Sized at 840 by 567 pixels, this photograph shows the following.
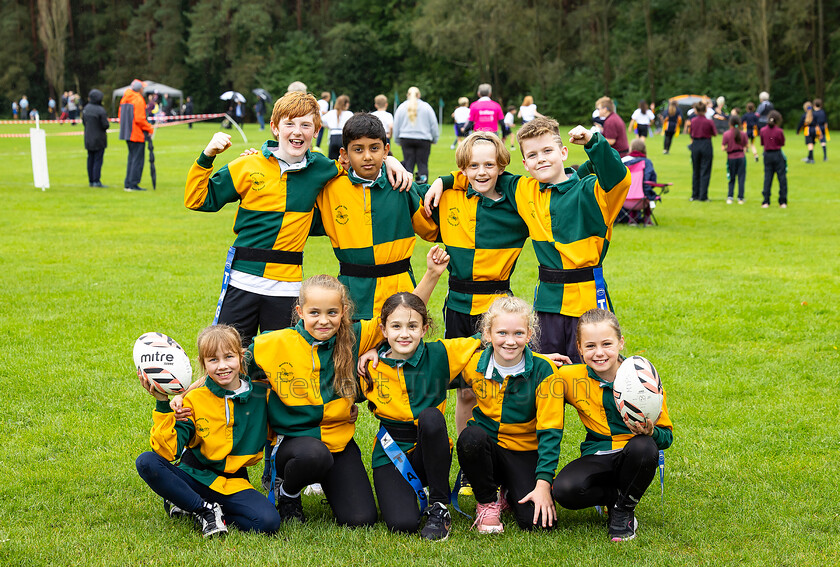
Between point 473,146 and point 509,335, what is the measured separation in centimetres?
105

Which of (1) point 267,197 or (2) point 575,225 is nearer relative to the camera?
(2) point 575,225

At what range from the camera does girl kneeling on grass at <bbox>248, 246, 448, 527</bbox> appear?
3898mm

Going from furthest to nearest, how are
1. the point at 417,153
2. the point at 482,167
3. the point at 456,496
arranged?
the point at 417,153 < the point at 482,167 < the point at 456,496

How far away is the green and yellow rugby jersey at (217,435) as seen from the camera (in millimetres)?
3740

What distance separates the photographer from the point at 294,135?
4.38m

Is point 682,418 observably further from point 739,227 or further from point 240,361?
point 739,227

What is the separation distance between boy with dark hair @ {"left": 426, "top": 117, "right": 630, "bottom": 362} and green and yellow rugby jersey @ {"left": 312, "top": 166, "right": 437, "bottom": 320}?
625 mm

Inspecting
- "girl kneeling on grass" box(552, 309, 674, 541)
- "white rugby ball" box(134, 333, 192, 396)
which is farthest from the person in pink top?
"white rugby ball" box(134, 333, 192, 396)

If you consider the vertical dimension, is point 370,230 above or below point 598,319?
above

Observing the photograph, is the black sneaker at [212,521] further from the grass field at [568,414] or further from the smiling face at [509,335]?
the smiling face at [509,335]

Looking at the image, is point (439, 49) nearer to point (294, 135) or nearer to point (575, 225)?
point (294, 135)

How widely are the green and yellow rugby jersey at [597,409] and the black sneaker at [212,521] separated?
1610 millimetres

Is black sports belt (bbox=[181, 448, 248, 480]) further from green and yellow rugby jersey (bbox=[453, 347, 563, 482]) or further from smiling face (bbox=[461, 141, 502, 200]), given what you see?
smiling face (bbox=[461, 141, 502, 200])

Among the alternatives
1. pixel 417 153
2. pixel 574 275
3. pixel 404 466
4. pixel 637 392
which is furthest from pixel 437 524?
pixel 417 153
